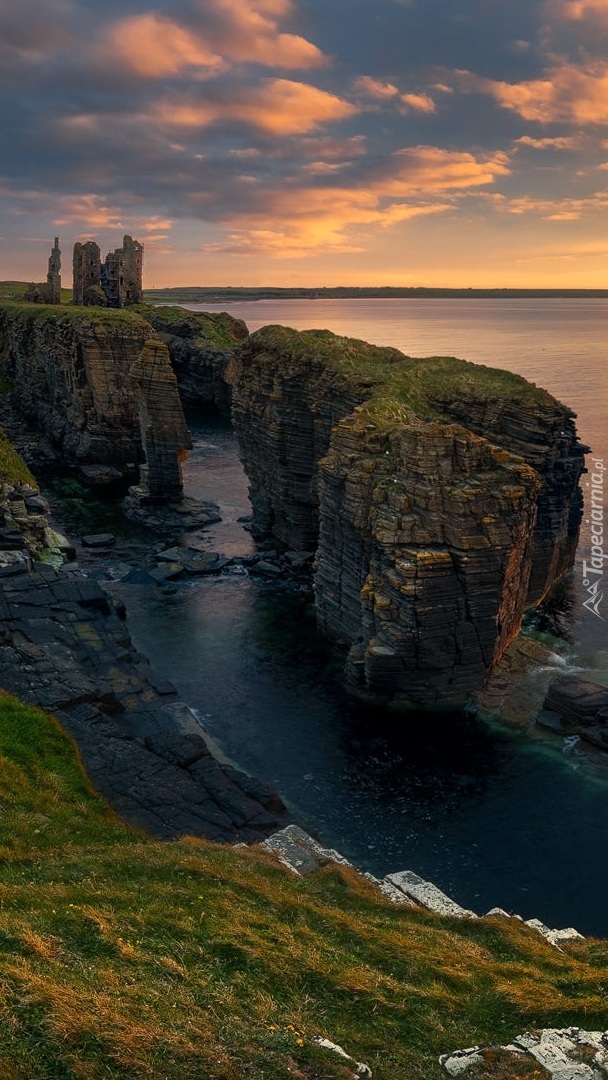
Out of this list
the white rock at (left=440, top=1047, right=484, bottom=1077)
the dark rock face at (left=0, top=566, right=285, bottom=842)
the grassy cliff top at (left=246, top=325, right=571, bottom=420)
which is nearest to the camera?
the white rock at (left=440, top=1047, right=484, bottom=1077)

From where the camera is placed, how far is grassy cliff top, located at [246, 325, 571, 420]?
191 ft

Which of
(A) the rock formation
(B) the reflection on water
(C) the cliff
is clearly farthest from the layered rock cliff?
(B) the reflection on water

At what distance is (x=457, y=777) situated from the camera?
40969mm

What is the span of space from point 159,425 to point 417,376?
118 feet

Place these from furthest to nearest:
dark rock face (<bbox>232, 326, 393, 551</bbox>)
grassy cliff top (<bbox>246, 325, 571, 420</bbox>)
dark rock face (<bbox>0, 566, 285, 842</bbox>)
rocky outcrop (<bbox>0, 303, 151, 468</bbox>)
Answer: rocky outcrop (<bbox>0, 303, 151, 468</bbox>)
dark rock face (<bbox>232, 326, 393, 551</bbox>)
grassy cliff top (<bbox>246, 325, 571, 420</bbox>)
dark rock face (<bbox>0, 566, 285, 842</bbox>)

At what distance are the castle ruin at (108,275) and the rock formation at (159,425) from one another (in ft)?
260

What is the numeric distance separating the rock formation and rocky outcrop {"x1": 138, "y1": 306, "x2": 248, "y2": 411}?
55.9m

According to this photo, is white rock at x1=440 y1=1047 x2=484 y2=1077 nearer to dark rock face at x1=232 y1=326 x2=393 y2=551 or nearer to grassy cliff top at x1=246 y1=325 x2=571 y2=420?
grassy cliff top at x1=246 y1=325 x2=571 y2=420

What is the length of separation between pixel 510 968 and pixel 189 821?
16356 millimetres

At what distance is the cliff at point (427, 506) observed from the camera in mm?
46531

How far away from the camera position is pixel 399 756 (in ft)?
140

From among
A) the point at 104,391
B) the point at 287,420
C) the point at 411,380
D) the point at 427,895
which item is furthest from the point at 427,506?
the point at 104,391

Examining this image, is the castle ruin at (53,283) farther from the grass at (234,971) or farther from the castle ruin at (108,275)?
the grass at (234,971)

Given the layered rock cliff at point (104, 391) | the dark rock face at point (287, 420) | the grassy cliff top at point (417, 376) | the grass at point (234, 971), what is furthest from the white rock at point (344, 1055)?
the layered rock cliff at point (104, 391)
